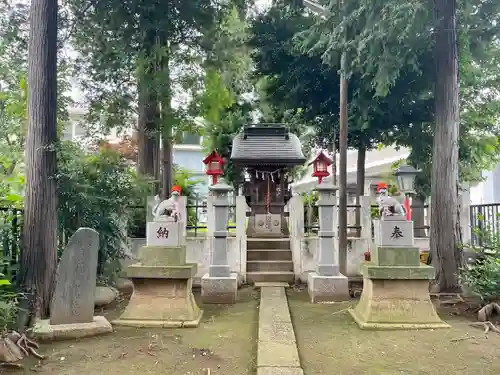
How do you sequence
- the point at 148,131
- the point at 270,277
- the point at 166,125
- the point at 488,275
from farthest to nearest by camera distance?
the point at 270,277 → the point at 148,131 → the point at 166,125 → the point at 488,275

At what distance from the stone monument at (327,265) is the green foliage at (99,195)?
394 centimetres

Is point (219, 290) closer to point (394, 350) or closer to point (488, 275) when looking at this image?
point (394, 350)

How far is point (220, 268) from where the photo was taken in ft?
26.4

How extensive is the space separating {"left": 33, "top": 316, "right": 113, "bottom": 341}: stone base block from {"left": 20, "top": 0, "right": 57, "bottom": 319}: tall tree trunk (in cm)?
72

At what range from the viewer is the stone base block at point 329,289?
25.8 feet

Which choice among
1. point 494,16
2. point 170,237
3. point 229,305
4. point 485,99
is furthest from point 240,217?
point 485,99

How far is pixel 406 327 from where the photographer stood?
18.8 feet

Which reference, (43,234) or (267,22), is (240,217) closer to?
(43,234)

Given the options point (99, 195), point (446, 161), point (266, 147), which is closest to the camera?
point (99, 195)

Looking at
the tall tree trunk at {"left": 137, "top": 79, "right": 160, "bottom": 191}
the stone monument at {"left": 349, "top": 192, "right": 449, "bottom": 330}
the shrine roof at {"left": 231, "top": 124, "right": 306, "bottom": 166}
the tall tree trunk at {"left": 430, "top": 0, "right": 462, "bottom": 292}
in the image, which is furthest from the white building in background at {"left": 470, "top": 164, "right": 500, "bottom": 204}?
the tall tree trunk at {"left": 137, "top": 79, "right": 160, "bottom": 191}

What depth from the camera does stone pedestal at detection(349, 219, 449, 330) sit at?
587 centimetres

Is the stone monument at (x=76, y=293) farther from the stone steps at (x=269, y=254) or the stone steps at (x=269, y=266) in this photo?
the stone steps at (x=269, y=254)

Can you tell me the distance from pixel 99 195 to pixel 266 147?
7.37 meters

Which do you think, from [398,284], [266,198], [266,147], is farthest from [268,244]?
[398,284]
